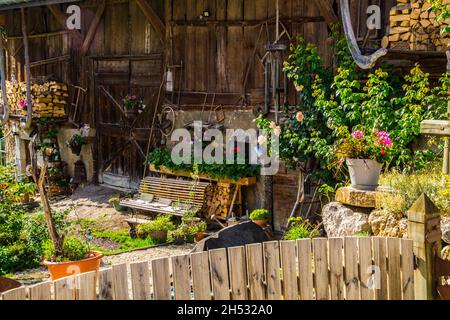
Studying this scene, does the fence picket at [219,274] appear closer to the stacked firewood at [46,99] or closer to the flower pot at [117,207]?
the flower pot at [117,207]

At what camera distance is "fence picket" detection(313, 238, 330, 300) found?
14.3 ft

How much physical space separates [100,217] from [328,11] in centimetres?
Result: 623

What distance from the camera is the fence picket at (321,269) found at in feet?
14.3

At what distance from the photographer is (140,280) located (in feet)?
12.9

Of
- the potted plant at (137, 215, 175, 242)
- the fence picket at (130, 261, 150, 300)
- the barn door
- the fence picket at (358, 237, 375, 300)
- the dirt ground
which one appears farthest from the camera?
the barn door

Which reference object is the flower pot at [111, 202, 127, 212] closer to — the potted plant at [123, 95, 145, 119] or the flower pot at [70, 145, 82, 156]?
the potted plant at [123, 95, 145, 119]

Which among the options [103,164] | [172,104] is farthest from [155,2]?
[103,164]

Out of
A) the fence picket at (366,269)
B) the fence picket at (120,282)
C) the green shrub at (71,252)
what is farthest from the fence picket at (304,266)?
the green shrub at (71,252)

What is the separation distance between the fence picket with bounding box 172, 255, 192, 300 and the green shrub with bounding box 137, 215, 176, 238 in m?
6.36

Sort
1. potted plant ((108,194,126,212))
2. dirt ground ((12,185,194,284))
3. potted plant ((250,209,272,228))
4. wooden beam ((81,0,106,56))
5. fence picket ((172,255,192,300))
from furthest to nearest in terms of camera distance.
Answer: wooden beam ((81,0,106,56)), potted plant ((108,194,126,212)), potted plant ((250,209,272,228)), dirt ground ((12,185,194,284)), fence picket ((172,255,192,300))

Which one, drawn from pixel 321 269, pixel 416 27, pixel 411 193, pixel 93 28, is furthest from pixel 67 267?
pixel 93 28

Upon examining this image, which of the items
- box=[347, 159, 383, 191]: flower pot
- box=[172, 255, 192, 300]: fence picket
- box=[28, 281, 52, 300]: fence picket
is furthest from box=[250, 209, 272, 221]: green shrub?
box=[28, 281, 52, 300]: fence picket

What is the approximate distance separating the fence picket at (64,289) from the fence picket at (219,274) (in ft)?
3.10

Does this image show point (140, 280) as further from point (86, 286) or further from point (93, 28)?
point (93, 28)
